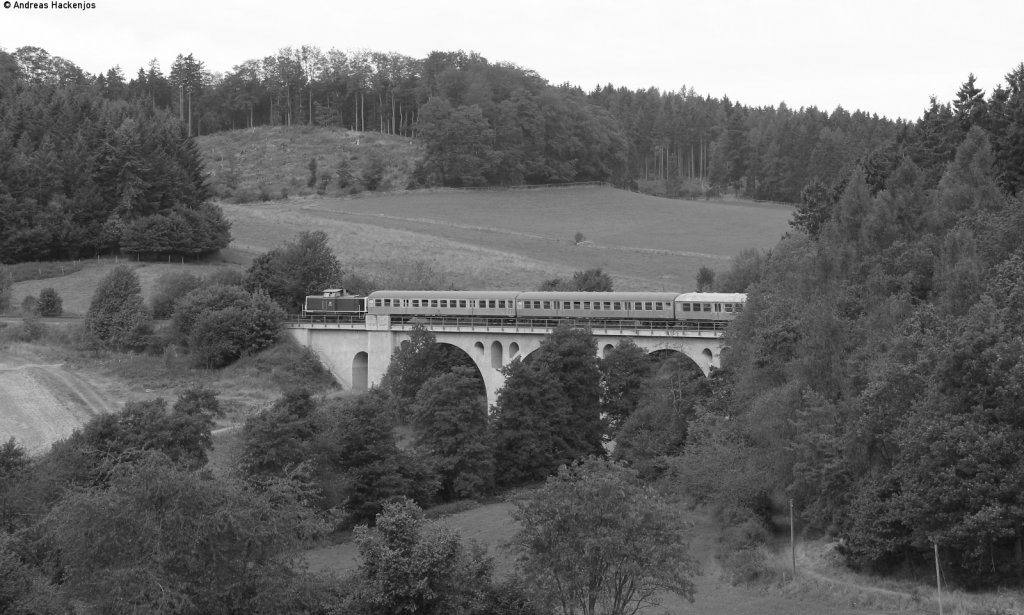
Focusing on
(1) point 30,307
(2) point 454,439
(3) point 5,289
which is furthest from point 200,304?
(2) point 454,439

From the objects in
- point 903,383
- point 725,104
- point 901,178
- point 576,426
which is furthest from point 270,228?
point 725,104

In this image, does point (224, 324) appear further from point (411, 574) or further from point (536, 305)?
point (411, 574)

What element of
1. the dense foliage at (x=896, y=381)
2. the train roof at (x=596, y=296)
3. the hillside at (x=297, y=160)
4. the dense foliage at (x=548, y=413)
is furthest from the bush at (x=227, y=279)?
the hillside at (x=297, y=160)

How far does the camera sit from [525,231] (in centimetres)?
11800

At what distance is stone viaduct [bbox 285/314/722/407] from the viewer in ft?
202

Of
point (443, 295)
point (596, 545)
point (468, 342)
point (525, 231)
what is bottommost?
point (468, 342)

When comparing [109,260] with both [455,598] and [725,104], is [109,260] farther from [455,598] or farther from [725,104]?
[725,104]

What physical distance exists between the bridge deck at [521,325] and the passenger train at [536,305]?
33 cm

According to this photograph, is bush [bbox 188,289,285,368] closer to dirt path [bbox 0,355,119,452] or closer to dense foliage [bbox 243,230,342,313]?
dense foliage [bbox 243,230,342,313]

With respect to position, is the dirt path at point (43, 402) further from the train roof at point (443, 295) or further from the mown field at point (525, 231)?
the mown field at point (525, 231)

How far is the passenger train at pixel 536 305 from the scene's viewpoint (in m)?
63.3

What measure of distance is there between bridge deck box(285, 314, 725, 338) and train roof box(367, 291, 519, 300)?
1.32 m

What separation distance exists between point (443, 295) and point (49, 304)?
30597mm

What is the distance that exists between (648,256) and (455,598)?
7973 cm
